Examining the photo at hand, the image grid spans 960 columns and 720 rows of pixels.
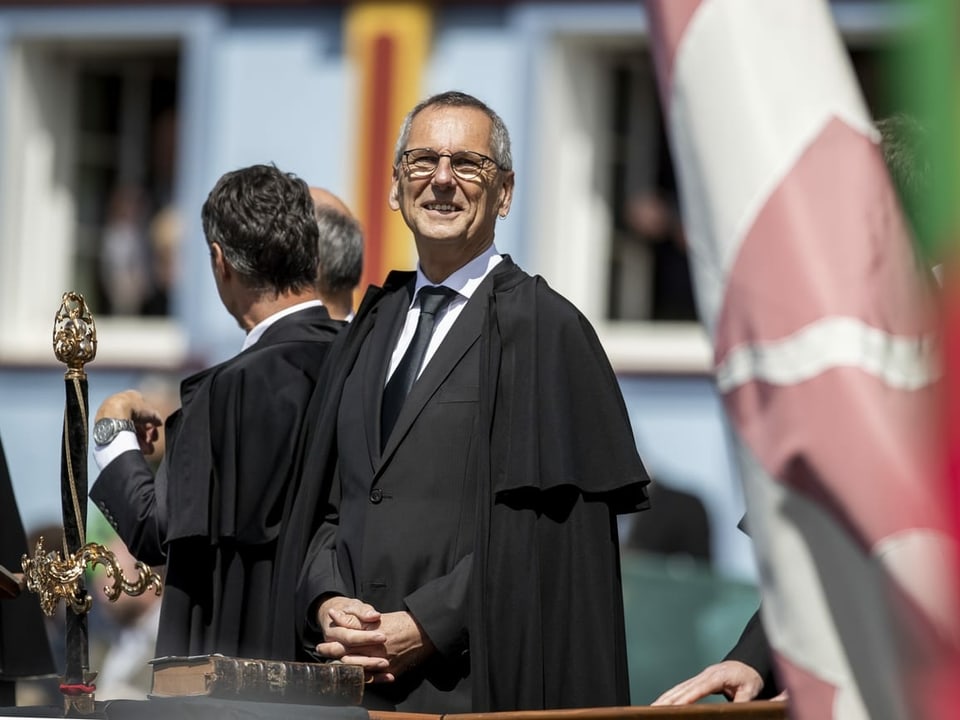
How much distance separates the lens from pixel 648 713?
309 centimetres

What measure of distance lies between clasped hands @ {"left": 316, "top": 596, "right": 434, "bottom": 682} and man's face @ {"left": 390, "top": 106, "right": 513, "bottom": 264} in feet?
2.37

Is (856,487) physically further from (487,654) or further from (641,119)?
(641,119)

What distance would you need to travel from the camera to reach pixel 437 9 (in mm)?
11445

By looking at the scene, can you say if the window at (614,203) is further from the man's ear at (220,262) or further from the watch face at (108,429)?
the watch face at (108,429)

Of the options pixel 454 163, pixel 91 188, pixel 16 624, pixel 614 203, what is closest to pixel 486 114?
pixel 454 163

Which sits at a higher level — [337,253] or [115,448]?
[337,253]

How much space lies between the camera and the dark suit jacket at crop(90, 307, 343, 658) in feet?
13.4

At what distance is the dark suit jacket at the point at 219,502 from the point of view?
4094 mm

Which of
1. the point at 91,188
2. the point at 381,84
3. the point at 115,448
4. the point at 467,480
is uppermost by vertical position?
the point at 381,84

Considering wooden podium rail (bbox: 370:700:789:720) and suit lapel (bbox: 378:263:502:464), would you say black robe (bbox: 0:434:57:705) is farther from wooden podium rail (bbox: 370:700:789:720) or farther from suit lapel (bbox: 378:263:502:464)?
wooden podium rail (bbox: 370:700:789:720)

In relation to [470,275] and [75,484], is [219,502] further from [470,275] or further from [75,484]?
[470,275]

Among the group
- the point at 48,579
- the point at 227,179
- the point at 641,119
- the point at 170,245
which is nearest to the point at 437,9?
the point at 641,119

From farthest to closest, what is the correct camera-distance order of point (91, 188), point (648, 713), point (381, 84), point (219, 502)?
point (91, 188) → point (381, 84) → point (219, 502) → point (648, 713)

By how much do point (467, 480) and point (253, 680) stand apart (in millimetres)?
668
